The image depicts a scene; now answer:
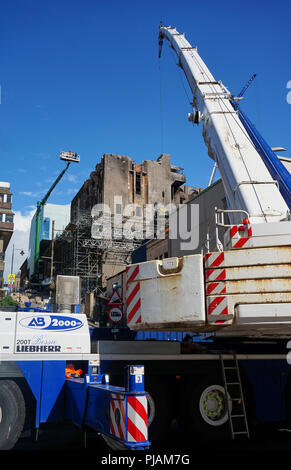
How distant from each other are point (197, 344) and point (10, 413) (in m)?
3.81

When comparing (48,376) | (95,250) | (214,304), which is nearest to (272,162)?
(214,304)

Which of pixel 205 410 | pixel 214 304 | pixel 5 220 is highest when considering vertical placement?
pixel 5 220

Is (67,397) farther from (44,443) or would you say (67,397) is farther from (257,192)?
(257,192)

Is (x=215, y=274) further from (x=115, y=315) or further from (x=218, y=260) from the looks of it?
(x=115, y=315)

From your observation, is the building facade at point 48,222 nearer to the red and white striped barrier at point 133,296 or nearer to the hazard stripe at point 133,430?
the red and white striped barrier at point 133,296

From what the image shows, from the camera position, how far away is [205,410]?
8336 millimetres

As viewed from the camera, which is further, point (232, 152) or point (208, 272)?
point (232, 152)

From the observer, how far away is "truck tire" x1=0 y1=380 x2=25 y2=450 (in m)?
7.06

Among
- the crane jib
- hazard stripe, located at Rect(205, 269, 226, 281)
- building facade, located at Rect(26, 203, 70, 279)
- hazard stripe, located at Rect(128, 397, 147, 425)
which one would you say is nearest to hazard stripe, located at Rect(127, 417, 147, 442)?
hazard stripe, located at Rect(128, 397, 147, 425)

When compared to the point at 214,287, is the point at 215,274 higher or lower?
higher

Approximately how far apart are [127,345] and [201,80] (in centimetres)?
795

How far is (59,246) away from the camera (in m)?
62.3

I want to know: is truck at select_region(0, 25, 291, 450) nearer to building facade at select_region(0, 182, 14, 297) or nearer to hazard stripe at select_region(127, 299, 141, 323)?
hazard stripe at select_region(127, 299, 141, 323)
